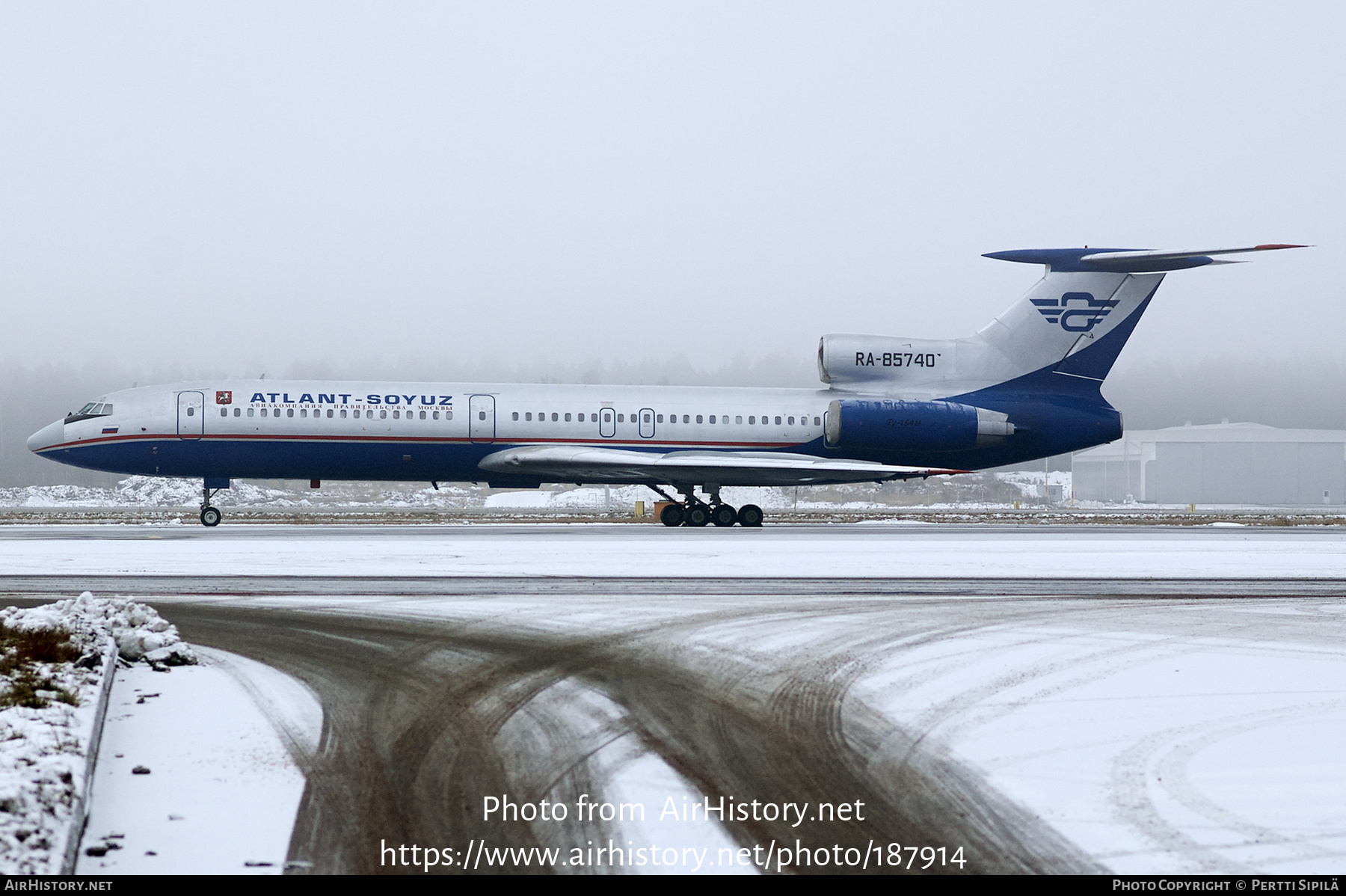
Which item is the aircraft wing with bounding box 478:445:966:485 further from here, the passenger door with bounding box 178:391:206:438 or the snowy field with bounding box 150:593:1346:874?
the snowy field with bounding box 150:593:1346:874

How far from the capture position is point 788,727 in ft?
22.1

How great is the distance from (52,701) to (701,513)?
24776mm

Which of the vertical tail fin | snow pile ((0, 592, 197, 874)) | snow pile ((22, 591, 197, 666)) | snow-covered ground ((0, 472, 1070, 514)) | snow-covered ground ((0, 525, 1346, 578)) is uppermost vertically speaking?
the vertical tail fin

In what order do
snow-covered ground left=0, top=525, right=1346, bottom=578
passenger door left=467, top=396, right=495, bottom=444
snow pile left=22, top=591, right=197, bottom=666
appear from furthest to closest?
passenger door left=467, top=396, right=495, bottom=444
snow-covered ground left=0, top=525, right=1346, bottom=578
snow pile left=22, top=591, right=197, bottom=666

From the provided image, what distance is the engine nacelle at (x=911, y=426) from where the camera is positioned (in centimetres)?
2980

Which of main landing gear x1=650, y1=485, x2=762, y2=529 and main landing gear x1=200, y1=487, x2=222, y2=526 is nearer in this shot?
main landing gear x1=200, y1=487, x2=222, y2=526

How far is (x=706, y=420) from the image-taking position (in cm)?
2972

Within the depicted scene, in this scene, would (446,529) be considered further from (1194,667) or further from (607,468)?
(1194,667)

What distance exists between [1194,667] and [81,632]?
893 cm

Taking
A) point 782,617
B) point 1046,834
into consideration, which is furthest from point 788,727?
point 782,617

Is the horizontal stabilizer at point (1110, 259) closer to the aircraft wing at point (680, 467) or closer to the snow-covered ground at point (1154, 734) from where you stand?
the aircraft wing at point (680, 467)

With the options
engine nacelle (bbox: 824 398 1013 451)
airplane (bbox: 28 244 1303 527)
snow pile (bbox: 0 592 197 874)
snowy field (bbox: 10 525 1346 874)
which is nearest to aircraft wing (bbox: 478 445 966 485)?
airplane (bbox: 28 244 1303 527)

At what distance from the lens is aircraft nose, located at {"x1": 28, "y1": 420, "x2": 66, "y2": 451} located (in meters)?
28.6

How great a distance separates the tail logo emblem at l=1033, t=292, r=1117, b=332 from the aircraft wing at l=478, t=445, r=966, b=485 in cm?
624
